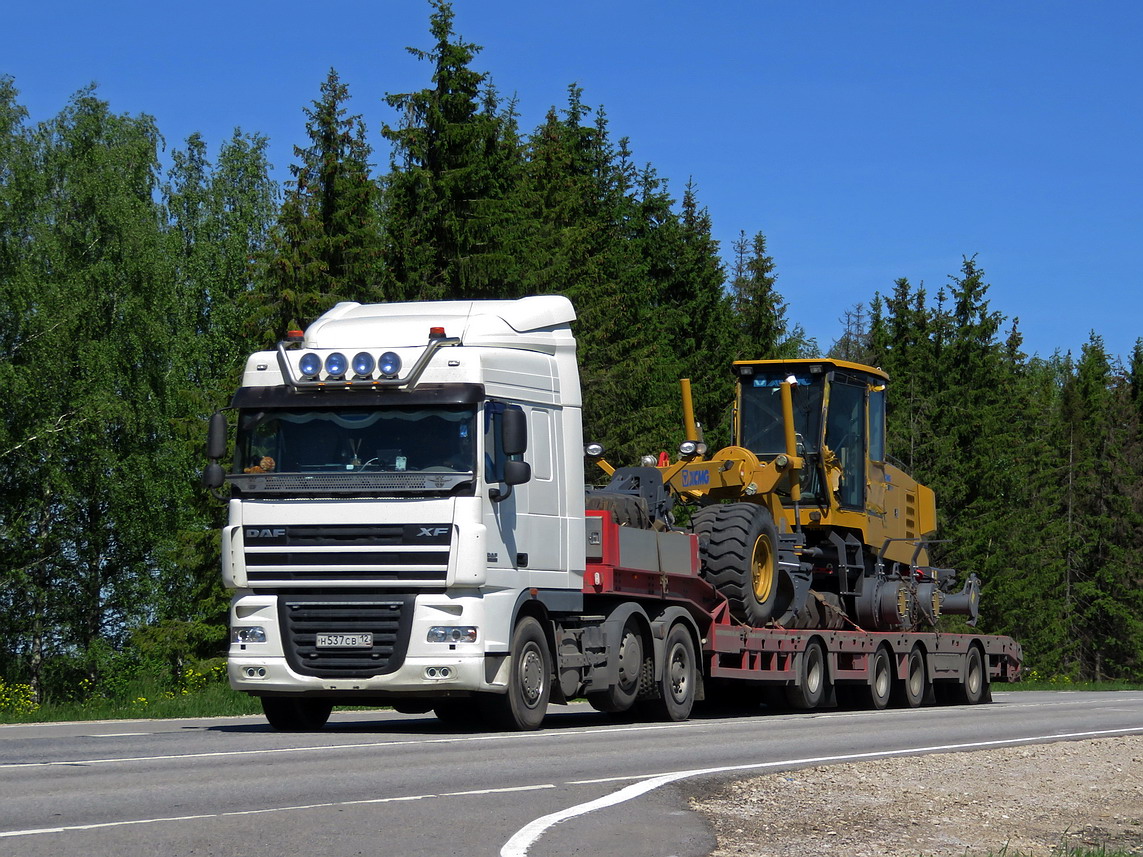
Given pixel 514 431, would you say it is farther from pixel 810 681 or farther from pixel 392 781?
pixel 810 681

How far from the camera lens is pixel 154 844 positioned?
25.3 feet

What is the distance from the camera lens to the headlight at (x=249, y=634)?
1505 centimetres

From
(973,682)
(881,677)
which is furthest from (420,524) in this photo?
(973,682)

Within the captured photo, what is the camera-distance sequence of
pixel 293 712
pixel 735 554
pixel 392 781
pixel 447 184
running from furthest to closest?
pixel 447 184, pixel 735 554, pixel 293 712, pixel 392 781

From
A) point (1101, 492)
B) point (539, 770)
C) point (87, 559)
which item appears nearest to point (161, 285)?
point (87, 559)

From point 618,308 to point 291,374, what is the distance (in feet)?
98.0

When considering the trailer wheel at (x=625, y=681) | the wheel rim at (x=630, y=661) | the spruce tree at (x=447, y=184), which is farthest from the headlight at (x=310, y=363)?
the spruce tree at (x=447, y=184)

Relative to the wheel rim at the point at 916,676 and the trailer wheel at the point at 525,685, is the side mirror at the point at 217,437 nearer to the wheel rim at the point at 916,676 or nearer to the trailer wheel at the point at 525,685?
the trailer wheel at the point at 525,685

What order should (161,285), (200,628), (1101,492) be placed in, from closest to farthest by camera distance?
(200,628) → (161,285) → (1101,492)

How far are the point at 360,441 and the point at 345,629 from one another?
1732mm

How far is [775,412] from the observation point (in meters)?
24.5

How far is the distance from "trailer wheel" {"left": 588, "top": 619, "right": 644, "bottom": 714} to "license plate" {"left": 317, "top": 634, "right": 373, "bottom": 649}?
333 centimetres

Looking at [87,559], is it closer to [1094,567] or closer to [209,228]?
[209,228]

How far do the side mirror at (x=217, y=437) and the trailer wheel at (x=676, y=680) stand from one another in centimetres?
559
